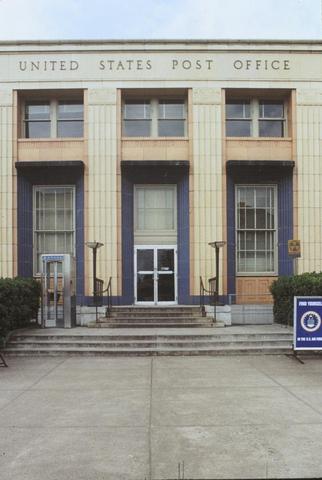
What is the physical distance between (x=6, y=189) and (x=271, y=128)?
10.3 m

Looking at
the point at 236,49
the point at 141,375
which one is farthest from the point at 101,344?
the point at 236,49

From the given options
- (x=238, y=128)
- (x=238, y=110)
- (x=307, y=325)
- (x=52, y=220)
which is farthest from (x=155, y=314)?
(x=238, y=110)

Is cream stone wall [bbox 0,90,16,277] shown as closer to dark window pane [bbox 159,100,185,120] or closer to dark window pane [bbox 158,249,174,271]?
dark window pane [bbox 158,249,174,271]

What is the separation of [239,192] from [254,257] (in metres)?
2.54

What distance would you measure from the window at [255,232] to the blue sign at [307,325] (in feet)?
25.7

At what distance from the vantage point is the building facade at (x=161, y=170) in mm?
19188

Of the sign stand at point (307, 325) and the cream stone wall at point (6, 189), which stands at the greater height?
the cream stone wall at point (6, 189)

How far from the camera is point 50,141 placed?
1962cm

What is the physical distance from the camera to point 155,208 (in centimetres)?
1998

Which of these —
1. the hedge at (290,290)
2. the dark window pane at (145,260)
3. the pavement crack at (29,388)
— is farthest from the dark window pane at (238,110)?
the pavement crack at (29,388)

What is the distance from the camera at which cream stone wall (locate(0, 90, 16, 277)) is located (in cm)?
1917

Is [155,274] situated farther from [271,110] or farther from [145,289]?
[271,110]

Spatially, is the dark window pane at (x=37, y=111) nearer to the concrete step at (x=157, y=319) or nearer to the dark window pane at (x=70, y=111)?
the dark window pane at (x=70, y=111)

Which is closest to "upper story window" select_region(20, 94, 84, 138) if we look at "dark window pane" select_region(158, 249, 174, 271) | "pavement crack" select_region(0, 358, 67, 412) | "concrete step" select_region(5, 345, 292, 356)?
"dark window pane" select_region(158, 249, 174, 271)
